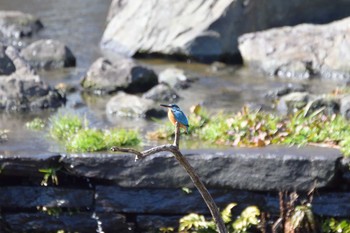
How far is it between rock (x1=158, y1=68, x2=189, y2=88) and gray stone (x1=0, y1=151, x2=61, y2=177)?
170 inches

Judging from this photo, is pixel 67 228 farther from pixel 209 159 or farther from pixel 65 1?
pixel 65 1

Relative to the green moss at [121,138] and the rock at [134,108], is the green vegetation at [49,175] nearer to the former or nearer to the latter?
the green moss at [121,138]

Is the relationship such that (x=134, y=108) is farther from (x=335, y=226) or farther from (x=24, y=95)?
(x=335, y=226)

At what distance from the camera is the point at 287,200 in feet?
26.1

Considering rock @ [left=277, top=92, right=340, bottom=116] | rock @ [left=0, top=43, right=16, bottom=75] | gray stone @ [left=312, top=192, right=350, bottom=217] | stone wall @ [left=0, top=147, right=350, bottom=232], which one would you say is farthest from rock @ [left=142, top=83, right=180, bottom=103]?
gray stone @ [left=312, top=192, right=350, bottom=217]

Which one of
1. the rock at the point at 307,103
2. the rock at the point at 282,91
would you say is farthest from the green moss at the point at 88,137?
the rock at the point at 282,91

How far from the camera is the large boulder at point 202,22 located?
13.9 meters

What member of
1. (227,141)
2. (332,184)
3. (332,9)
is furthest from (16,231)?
(332,9)

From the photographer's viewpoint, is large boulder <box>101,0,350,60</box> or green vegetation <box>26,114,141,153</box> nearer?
green vegetation <box>26,114,141,153</box>

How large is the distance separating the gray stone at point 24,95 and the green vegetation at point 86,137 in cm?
158

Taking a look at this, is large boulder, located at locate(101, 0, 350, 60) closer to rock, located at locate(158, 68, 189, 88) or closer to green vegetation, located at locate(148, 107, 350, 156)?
rock, located at locate(158, 68, 189, 88)

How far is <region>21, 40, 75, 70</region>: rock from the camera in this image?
13.5 meters

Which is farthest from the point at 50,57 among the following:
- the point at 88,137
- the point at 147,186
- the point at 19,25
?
the point at 147,186

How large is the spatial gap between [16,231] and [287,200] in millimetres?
2603
